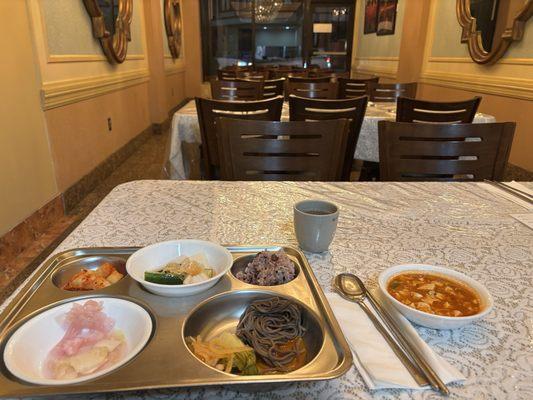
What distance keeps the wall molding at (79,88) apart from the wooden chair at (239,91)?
886mm

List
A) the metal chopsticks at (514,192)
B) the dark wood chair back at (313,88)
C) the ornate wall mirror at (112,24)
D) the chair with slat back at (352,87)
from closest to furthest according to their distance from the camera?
the metal chopsticks at (514,192), the ornate wall mirror at (112,24), the dark wood chair back at (313,88), the chair with slat back at (352,87)

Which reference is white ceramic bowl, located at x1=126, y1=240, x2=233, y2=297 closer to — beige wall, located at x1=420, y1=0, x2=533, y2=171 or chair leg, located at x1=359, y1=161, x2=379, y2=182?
chair leg, located at x1=359, y1=161, x2=379, y2=182

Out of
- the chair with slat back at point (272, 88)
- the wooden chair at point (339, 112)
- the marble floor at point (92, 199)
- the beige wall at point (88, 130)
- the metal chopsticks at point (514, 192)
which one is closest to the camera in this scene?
the metal chopsticks at point (514, 192)

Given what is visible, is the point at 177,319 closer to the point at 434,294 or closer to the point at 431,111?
the point at 434,294

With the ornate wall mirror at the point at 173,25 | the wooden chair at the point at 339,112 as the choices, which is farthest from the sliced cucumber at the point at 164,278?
the ornate wall mirror at the point at 173,25

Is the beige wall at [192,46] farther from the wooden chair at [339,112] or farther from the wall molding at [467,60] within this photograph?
the wooden chair at [339,112]

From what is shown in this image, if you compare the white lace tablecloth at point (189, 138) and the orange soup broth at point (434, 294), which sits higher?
the orange soup broth at point (434, 294)

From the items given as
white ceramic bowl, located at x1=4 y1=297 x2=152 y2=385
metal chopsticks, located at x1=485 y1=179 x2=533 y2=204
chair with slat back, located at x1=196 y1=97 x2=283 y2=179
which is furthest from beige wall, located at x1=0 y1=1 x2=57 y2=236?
metal chopsticks, located at x1=485 y1=179 x2=533 y2=204

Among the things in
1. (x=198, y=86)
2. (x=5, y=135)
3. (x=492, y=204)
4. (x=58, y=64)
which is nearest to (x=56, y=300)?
(x=492, y=204)

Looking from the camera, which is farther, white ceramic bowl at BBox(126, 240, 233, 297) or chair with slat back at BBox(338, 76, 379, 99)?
chair with slat back at BBox(338, 76, 379, 99)

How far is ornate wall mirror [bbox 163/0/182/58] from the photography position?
557 cm

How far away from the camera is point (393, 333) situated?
52cm

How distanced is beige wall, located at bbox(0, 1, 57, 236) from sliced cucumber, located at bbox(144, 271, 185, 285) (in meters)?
1.71

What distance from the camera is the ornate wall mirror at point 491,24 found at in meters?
3.04
